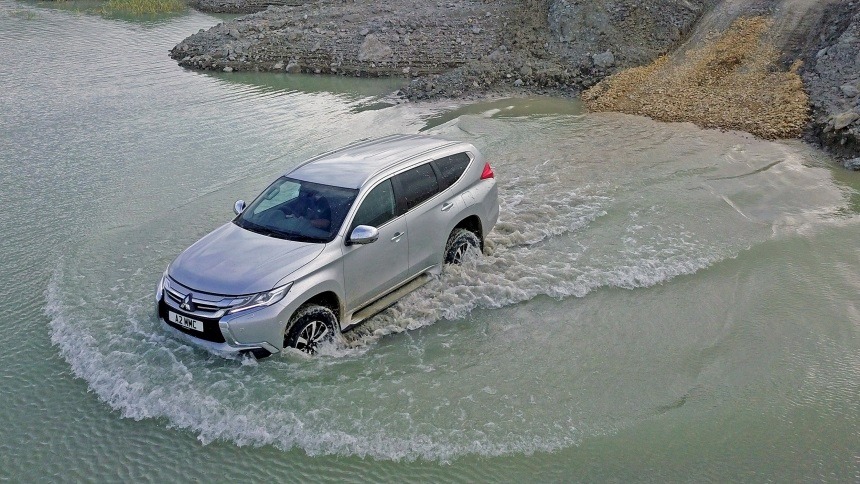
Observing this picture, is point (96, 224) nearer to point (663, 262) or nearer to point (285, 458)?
point (285, 458)

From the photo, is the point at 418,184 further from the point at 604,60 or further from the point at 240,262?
the point at 604,60

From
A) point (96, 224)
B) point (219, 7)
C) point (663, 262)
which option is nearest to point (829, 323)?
point (663, 262)

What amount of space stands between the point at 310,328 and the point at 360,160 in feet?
7.43

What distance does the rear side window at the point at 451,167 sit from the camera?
874 cm

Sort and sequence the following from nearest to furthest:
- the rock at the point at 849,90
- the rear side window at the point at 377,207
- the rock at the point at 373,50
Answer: the rear side window at the point at 377,207 < the rock at the point at 849,90 < the rock at the point at 373,50

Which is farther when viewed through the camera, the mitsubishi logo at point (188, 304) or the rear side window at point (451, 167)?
the rear side window at point (451, 167)

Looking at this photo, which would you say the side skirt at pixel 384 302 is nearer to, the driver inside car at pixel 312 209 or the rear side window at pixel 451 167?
the driver inside car at pixel 312 209

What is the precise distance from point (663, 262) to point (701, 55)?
514 inches

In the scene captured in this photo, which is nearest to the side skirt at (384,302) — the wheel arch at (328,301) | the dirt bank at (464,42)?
the wheel arch at (328,301)

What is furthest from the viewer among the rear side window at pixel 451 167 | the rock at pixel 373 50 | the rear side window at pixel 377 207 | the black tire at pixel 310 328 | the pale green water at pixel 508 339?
the rock at pixel 373 50

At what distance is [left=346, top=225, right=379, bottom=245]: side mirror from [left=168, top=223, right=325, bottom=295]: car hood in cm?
35

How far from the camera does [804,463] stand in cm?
589

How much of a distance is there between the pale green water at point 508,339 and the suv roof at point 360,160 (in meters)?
1.59

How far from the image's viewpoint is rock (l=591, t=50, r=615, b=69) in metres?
21.4
